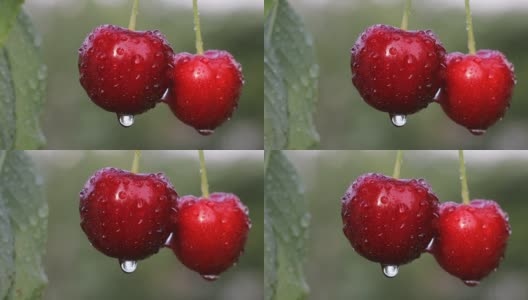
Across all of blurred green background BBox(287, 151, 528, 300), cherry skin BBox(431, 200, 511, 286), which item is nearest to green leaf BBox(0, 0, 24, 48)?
blurred green background BBox(287, 151, 528, 300)

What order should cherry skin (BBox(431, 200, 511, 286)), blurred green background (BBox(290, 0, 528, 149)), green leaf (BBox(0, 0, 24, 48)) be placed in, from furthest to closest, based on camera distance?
1. blurred green background (BBox(290, 0, 528, 149))
2. cherry skin (BBox(431, 200, 511, 286))
3. green leaf (BBox(0, 0, 24, 48))

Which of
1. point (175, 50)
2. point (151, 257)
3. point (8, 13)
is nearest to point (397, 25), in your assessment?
point (175, 50)

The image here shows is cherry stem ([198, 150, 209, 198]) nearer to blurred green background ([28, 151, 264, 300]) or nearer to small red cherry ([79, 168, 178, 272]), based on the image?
small red cherry ([79, 168, 178, 272])

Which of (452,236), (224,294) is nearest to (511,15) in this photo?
(224,294)

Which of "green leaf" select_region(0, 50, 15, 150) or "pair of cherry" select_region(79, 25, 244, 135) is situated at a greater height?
"pair of cherry" select_region(79, 25, 244, 135)

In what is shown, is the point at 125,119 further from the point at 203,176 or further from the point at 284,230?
the point at 284,230

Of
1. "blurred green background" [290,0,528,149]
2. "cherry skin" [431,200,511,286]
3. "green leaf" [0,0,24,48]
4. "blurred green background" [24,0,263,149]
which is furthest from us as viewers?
"blurred green background" [290,0,528,149]
